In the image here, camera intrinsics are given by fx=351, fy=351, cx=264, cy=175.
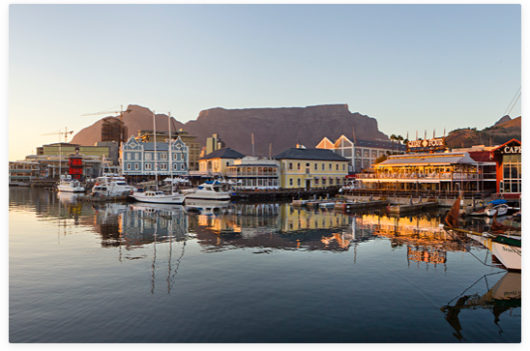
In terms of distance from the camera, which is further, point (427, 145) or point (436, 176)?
point (427, 145)

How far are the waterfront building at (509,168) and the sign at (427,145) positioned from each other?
12.6 metres

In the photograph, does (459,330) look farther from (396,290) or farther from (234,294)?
(234,294)

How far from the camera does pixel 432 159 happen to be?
214 ft

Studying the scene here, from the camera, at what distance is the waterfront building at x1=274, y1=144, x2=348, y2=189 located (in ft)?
268

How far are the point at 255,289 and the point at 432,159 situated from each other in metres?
58.5

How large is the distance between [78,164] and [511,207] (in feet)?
425

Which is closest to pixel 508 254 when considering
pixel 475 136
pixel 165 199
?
pixel 165 199

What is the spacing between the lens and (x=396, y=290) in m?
16.6

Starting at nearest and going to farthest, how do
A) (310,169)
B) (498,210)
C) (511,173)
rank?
(498,210) < (511,173) < (310,169)

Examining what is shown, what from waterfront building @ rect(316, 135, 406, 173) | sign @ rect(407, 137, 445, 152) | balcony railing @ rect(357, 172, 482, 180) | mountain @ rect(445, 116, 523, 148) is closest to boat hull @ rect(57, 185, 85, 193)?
waterfront building @ rect(316, 135, 406, 173)

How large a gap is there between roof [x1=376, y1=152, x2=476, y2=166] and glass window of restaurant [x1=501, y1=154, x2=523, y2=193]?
23.3ft

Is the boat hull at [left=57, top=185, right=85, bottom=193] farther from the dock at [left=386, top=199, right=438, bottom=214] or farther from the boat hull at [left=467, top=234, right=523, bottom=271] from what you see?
the boat hull at [left=467, top=234, right=523, bottom=271]

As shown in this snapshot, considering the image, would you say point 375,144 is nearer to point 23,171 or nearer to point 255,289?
point 255,289

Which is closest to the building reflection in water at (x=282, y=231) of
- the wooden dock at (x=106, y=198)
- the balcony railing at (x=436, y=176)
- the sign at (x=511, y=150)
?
the balcony railing at (x=436, y=176)
